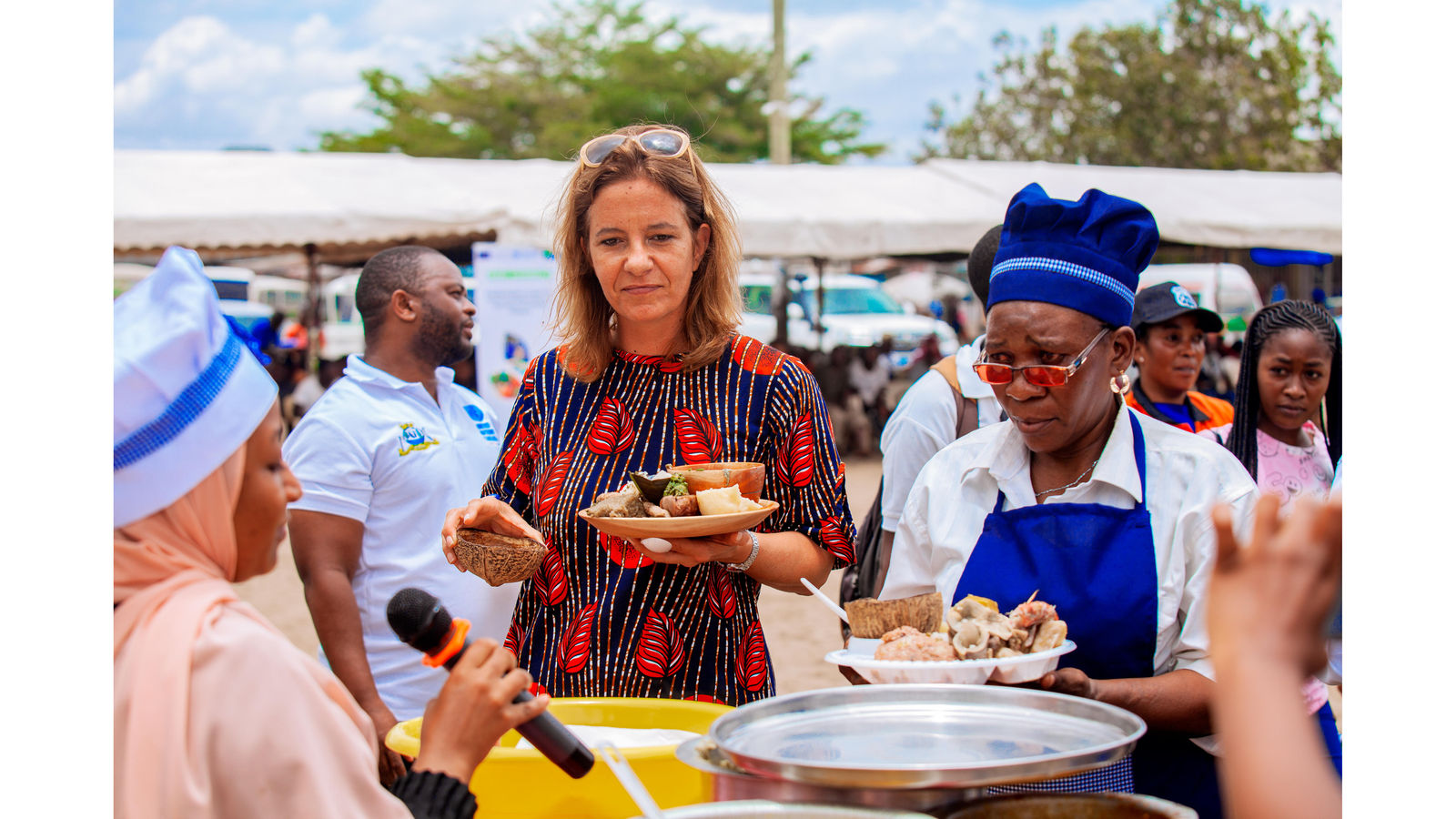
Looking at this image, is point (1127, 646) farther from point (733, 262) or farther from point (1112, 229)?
point (733, 262)

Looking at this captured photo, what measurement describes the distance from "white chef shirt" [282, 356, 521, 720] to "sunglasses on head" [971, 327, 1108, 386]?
154cm

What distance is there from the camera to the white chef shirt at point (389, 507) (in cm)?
290

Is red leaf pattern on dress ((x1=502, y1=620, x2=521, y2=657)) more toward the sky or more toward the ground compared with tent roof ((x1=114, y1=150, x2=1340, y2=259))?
more toward the ground

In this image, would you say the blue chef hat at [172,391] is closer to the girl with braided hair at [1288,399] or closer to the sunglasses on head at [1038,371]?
the sunglasses on head at [1038,371]

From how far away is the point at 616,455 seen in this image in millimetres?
2285

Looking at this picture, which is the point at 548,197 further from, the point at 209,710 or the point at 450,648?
the point at 209,710

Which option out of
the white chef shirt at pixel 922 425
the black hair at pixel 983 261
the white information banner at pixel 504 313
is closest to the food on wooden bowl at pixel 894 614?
the white chef shirt at pixel 922 425

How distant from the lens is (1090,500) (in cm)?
203

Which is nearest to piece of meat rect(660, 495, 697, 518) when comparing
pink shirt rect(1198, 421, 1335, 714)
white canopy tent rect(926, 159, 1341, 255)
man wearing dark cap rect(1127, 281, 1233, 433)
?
pink shirt rect(1198, 421, 1335, 714)

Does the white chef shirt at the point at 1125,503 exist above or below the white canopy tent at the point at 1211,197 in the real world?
below

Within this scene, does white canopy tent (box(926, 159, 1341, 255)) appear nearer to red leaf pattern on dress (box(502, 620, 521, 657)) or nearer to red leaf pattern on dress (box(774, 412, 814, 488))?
red leaf pattern on dress (box(774, 412, 814, 488))

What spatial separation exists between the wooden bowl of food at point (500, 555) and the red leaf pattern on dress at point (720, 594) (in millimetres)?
337

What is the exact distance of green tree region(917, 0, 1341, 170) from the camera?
24.0 meters

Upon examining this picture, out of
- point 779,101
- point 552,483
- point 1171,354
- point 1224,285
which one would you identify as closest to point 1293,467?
point 1171,354
